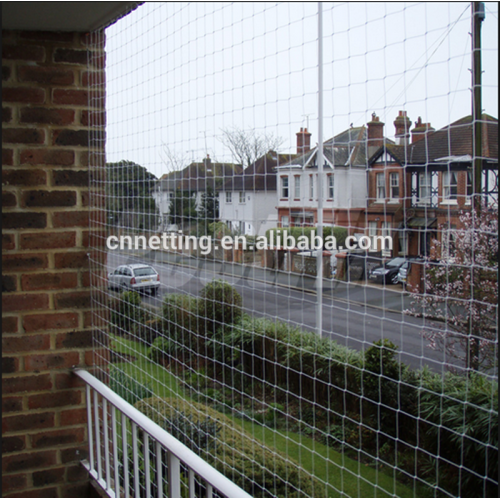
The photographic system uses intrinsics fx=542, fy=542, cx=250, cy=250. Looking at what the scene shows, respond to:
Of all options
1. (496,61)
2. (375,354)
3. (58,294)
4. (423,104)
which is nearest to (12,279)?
(58,294)

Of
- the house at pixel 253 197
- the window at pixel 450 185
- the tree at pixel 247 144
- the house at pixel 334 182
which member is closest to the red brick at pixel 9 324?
the house at pixel 253 197

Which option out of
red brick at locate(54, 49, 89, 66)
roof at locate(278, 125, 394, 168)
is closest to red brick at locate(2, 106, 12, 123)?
red brick at locate(54, 49, 89, 66)

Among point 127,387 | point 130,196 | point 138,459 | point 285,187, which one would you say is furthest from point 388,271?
point 127,387

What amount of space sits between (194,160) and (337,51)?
0.70 m

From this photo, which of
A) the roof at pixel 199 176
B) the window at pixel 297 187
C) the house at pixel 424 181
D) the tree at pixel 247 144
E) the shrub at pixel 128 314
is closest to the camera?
the house at pixel 424 181

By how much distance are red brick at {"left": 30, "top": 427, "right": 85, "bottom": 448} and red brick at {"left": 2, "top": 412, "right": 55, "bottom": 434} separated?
0.12 feet

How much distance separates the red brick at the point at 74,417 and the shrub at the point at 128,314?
1.35 ft

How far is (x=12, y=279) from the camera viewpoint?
226 cm

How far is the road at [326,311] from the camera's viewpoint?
1.14m

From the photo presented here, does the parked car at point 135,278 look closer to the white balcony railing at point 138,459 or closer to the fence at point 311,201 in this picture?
the fence at point 311,201

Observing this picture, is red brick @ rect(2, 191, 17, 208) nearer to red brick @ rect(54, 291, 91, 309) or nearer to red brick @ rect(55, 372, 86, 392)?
red brick @ rect(54, 291, 91, 309)

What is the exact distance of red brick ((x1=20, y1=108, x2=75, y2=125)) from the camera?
2273 millimetres

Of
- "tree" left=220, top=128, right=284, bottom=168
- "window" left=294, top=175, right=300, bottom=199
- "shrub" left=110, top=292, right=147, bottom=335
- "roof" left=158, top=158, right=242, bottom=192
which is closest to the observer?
"window" left=294, top=175, right=300, bottom=199

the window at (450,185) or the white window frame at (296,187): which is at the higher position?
the white window frame at (296,187)
